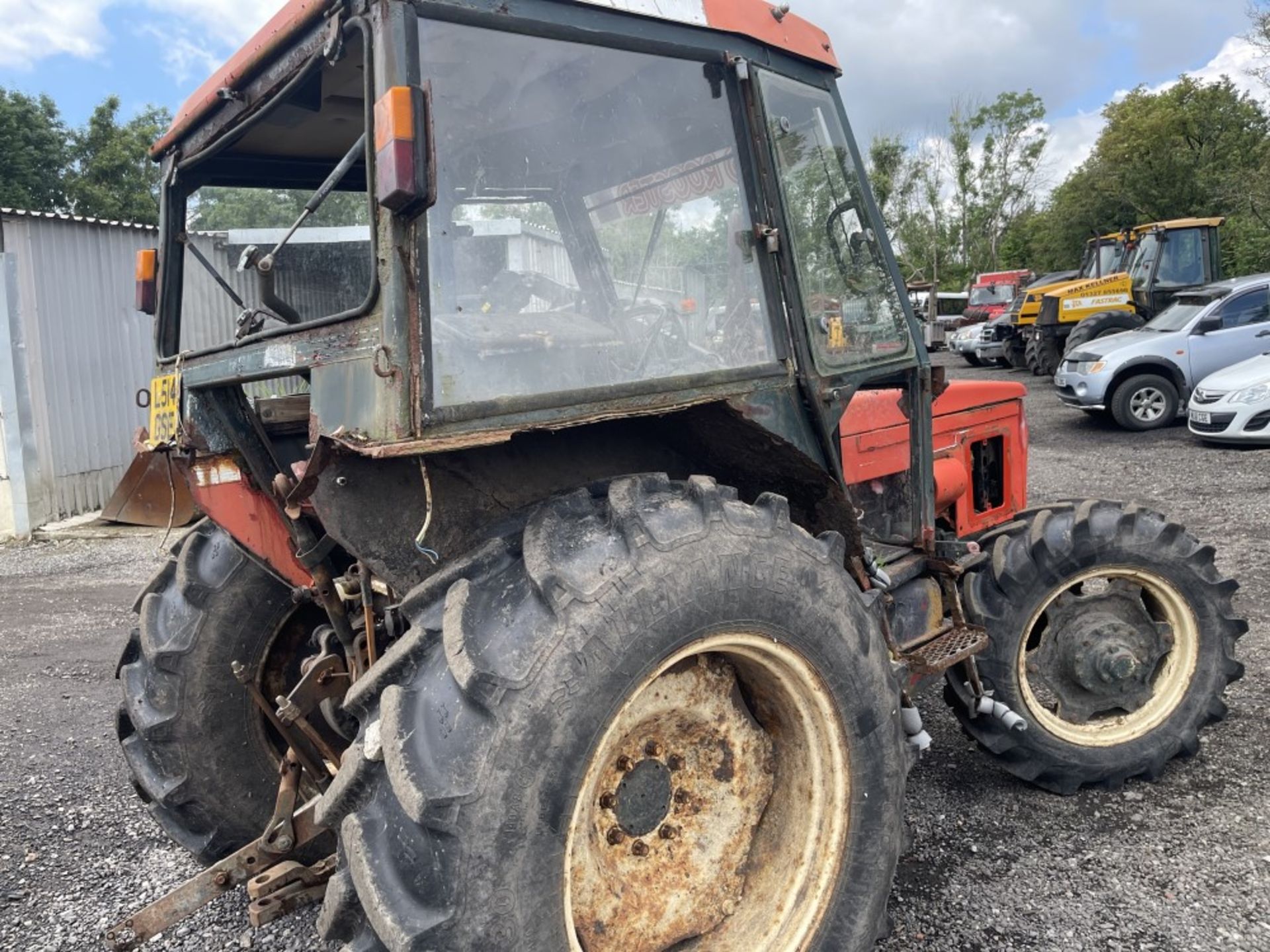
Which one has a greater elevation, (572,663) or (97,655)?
(572,663)

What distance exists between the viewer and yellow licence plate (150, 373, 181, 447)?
2426mm

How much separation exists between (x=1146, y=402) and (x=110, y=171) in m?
26.0

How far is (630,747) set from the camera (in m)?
2.05

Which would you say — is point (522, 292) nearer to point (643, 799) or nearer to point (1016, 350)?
point (643, 799)

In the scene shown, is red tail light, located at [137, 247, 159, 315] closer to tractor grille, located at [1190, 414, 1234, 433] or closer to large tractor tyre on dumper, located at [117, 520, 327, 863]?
large tractor tyre on dumper, located at [117, 520, 327, 863]

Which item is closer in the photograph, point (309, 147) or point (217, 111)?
point (217, 111)

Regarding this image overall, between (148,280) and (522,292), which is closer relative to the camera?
(522,292)

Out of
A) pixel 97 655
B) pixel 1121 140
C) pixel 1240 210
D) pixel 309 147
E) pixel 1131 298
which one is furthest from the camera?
pixel 1121 140

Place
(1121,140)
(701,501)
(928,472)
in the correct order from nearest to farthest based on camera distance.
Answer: (701,501) → (928,472) → (1121,140)

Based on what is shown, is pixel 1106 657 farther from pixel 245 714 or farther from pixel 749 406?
pixel 245 714

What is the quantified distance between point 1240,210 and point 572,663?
26403 mm

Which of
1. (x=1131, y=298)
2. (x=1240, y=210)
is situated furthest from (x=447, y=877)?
(x=1240, y=210)

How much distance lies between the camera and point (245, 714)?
107 inches

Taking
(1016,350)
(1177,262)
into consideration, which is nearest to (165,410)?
(1177,262)
